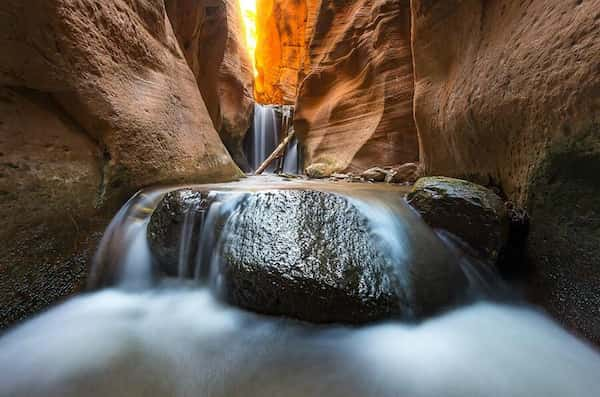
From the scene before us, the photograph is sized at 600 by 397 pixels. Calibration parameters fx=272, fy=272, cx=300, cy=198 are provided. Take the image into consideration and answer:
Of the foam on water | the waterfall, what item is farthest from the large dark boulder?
the waterfall

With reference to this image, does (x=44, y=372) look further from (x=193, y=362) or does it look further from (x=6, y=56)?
(x=6, y=56)

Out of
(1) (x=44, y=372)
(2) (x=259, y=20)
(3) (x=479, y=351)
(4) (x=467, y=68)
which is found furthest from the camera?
(2) (x=259, y=20)

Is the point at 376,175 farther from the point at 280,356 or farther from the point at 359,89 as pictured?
the point at 280,356

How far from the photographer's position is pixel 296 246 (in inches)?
75.0

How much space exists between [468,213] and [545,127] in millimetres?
759

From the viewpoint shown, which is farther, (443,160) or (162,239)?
(443,160)

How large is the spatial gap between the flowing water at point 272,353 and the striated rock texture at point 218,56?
238 inches

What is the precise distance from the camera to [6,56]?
1.89m

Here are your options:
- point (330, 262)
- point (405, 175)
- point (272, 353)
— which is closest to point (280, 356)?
point (272, 353)

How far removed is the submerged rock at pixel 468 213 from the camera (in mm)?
2074

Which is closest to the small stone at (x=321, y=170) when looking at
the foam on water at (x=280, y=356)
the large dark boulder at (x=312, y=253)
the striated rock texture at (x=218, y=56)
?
the striated rock texture at (x=218, y=56)

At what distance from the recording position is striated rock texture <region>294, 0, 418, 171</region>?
665 centimetres

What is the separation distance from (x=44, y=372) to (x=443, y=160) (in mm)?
4261

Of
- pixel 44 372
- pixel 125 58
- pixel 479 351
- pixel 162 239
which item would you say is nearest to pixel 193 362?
pixel 44 372
